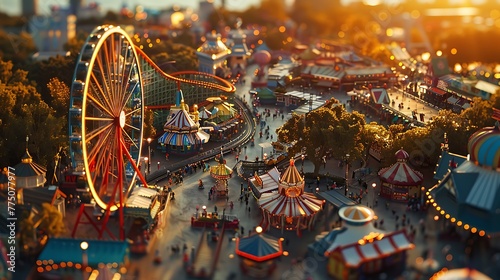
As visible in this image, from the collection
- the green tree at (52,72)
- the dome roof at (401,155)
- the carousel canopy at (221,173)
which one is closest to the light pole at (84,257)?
the carousel canopy at (221,173)

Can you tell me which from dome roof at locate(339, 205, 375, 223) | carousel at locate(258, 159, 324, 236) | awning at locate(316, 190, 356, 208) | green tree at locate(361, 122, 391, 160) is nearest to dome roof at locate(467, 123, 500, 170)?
dome roof at locate(339, 205, 375, 223)

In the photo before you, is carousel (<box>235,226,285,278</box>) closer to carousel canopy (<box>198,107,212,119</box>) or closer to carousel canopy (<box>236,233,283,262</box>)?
carousel canopy (<box>236,233,283,262</box>)

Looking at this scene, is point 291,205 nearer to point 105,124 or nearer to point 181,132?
point 105,124

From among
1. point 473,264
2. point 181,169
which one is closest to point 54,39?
point 181,169

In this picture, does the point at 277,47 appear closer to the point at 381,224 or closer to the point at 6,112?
the point at 6,112

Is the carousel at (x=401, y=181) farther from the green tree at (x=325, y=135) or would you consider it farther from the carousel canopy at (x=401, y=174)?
the green tree at (x=325, y=135)

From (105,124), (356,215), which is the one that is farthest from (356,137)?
(105,124)

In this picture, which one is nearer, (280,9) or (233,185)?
(233,185)
